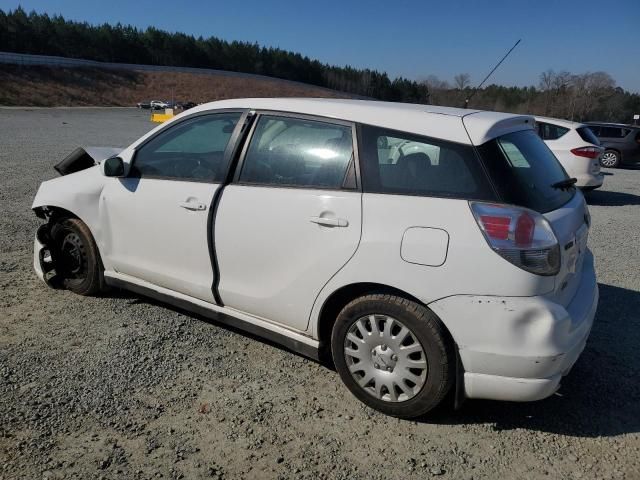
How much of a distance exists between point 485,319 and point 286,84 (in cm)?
10101

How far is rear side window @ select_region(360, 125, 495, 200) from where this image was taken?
2742mm

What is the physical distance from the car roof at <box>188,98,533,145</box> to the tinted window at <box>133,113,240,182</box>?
0.88 feet

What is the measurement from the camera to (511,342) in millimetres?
2600

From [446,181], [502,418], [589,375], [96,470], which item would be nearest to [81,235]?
[96,470]

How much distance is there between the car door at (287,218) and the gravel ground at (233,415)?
47 cm

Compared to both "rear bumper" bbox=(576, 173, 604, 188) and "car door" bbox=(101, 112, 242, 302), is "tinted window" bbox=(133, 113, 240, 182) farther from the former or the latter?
"rear bumper" bbox=(576, 173, 604, 188)

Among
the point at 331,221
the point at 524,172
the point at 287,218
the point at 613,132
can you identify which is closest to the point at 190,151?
the point at 287,218

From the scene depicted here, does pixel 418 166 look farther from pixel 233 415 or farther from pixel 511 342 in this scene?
pixel 233 415

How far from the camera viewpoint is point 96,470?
2492mm

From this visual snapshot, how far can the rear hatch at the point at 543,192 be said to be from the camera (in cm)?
271

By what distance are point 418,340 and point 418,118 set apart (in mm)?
1206

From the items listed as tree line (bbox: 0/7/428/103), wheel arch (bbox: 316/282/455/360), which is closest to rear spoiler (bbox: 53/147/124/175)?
wheel arch (bbox: 316/282/455/360)

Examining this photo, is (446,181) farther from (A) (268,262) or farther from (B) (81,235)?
(B) (81,235)

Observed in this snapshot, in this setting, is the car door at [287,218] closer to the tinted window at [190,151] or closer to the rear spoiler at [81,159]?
the tinted window at [190,151]
